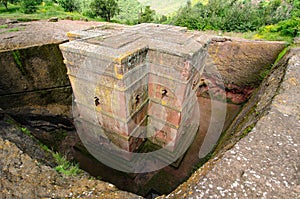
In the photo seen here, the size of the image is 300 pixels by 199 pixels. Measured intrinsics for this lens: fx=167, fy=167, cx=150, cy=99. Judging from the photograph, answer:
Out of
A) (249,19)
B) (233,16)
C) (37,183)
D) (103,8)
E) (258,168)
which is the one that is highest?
(103,8)

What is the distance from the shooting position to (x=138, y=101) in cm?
605

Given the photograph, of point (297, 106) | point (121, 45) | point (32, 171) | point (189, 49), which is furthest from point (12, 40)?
point (297, 106)

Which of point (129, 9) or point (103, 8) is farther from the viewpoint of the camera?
point (129, 9)

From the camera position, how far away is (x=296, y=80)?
459 centimetres

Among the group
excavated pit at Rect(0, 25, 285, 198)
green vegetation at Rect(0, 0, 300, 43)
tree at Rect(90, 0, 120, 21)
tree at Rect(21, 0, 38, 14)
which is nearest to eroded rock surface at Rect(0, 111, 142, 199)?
excavated pit at Rect(0, 25, 285, 198)

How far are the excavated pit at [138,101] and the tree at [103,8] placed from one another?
11.8 meters

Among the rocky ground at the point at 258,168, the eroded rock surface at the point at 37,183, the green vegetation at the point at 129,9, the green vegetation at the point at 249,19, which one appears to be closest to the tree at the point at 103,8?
the green vegetation at the point at 249,19

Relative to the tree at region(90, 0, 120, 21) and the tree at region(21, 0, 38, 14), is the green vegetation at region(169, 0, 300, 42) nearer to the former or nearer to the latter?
the tree at region(90, 0, 120, 21)

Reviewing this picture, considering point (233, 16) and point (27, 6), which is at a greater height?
point (27, 6)

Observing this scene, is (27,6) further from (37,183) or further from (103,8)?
(37,183)

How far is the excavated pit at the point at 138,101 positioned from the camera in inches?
273

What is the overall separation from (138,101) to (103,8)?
15.5 metres

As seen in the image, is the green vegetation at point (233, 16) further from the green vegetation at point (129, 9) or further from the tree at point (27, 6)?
the green vegetation at point (129, 9)

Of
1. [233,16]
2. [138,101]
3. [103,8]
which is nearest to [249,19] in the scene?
[233,16]
